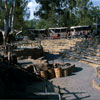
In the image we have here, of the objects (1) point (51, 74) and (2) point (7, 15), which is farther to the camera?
(2) point (7, 15)

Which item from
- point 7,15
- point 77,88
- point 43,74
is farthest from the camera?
point 7,15

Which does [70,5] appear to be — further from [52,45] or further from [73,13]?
[52,45]

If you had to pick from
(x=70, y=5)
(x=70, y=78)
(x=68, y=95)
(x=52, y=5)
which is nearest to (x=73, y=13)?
(x=70, y=5)

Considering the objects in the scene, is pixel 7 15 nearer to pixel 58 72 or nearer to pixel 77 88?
pixel 58 72

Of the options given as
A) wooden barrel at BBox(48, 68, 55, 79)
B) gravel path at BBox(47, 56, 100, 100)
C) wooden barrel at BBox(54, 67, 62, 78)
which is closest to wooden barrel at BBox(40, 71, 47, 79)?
wooden barrel at BBox(48, 68, 55, 79)

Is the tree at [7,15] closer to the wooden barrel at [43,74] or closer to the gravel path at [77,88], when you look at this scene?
the wooden barrel at [43,74]

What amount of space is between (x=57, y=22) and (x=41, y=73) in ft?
105

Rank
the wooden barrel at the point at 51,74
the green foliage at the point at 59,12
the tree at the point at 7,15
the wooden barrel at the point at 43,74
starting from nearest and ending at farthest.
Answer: the wooden barrel at the point at 43,74, the wooden barrel at the point at 51,74, the tree at the point at 7,15, the green foliage at the point at 59,12

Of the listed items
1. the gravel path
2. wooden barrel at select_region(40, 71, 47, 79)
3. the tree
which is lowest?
the gravel path

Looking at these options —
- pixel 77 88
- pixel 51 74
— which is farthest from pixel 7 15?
pixel 77 88

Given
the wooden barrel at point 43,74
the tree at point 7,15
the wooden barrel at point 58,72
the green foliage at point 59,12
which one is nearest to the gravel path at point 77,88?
the wooden barrel at point 58,72

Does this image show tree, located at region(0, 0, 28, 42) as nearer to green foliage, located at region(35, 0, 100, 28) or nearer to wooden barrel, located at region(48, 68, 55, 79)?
wooden barrel, located at region(48, 68, 55, 79)

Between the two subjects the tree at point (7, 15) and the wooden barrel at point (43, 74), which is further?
the tree at point (7, 15)

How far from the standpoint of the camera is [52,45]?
2181cm
